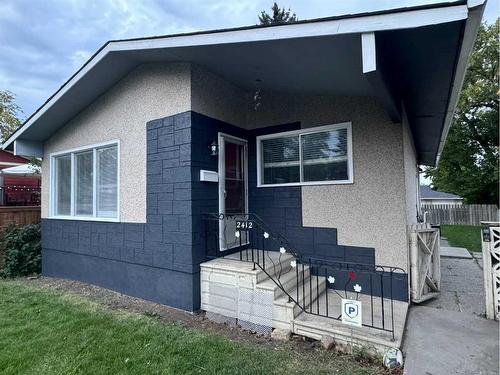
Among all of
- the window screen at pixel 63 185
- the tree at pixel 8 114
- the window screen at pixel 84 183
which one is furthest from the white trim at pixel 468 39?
the tree at pixel 8 114

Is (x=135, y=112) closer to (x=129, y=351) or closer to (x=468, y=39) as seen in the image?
(x=129, y=351)

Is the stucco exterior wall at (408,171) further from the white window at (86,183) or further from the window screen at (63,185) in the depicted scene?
the window screen at (63,185)

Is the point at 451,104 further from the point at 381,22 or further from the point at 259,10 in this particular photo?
the point at 259,10

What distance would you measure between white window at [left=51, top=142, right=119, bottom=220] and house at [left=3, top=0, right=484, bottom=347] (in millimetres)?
39

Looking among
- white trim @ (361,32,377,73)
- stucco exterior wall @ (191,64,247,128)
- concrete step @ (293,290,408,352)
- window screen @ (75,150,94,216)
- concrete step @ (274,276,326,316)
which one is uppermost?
stucco exterior wall @ (191,64,247,128)

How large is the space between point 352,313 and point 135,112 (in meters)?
4.57

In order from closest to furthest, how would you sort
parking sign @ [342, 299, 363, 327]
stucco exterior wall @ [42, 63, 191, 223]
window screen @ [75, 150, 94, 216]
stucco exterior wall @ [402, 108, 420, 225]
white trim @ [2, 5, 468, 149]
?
1. white trim @ [2, 5, 468, 149]
2. parking sign @ [342, 299, 363, 327]
3. stucco exterior wall @ [402, 108, 420, 225]
4. stucco exterior wall @ [42, 63, 191, 223]
5. window screen @ [75, 150, 94, 216]

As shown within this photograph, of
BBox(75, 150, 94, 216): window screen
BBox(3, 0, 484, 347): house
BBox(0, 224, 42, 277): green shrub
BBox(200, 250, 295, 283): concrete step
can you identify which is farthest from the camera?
BBox(0, 224, 42, 277): green shrub

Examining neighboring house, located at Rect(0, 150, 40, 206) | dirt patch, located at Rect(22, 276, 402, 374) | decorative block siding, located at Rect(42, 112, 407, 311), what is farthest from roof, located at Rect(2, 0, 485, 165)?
neighboring house, located at Rect(0, 150, 40, 206)

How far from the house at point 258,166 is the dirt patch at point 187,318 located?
0.14 m

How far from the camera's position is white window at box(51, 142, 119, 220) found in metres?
5.67

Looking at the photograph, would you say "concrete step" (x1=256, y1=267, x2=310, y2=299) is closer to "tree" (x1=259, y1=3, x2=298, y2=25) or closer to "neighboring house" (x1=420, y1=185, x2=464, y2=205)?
"tree" (x1=259, y1=3, x2=298, y2=25)

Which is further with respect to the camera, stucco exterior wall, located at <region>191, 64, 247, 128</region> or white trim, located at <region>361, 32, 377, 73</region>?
stucco exterior wall, located at <region>191, 64, 247, 128</region>

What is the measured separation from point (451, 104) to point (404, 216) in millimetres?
1865
